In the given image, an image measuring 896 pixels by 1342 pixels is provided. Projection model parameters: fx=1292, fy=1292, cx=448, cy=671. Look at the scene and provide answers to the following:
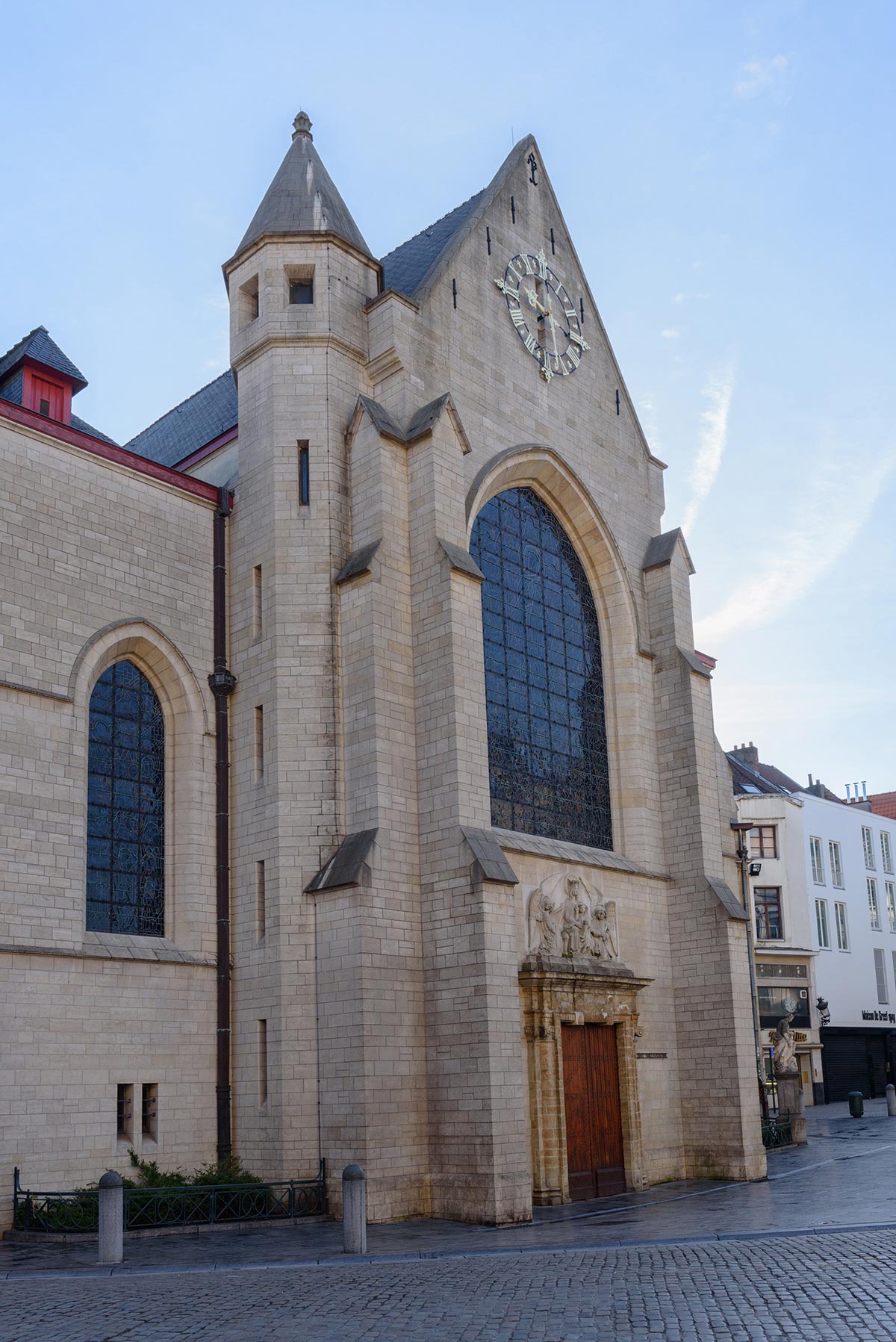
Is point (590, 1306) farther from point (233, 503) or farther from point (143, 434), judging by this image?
point (143, 434)

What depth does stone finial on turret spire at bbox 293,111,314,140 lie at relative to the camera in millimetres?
24594

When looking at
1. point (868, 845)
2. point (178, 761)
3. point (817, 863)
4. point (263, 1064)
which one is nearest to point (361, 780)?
point (178, 761)

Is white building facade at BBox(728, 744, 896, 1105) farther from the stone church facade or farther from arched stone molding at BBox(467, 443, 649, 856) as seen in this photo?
the stone church facade

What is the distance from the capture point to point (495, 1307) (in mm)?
10898

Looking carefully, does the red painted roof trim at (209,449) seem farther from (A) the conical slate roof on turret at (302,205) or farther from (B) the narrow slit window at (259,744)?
(B) the narrow slit window at (259,744)

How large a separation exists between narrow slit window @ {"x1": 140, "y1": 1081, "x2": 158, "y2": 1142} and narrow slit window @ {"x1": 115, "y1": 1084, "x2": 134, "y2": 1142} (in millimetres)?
169

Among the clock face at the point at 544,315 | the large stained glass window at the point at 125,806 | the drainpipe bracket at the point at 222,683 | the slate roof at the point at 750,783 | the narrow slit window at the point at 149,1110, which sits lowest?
the narrow slit window at the point at 149,1110

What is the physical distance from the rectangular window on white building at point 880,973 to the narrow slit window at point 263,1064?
145 feet

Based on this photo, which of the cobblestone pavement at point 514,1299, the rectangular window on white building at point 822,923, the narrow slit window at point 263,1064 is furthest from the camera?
the rectangular window on white building at point 822,923

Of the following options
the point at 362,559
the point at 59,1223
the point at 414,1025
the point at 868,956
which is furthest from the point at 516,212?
the point at 868,956

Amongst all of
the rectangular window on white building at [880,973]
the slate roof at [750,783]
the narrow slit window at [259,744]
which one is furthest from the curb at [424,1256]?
the rectangular window on white building at [880,973]

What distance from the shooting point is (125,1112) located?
18172mm

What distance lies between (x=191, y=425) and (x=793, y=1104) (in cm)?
2130

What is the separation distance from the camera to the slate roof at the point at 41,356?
2103 cm
